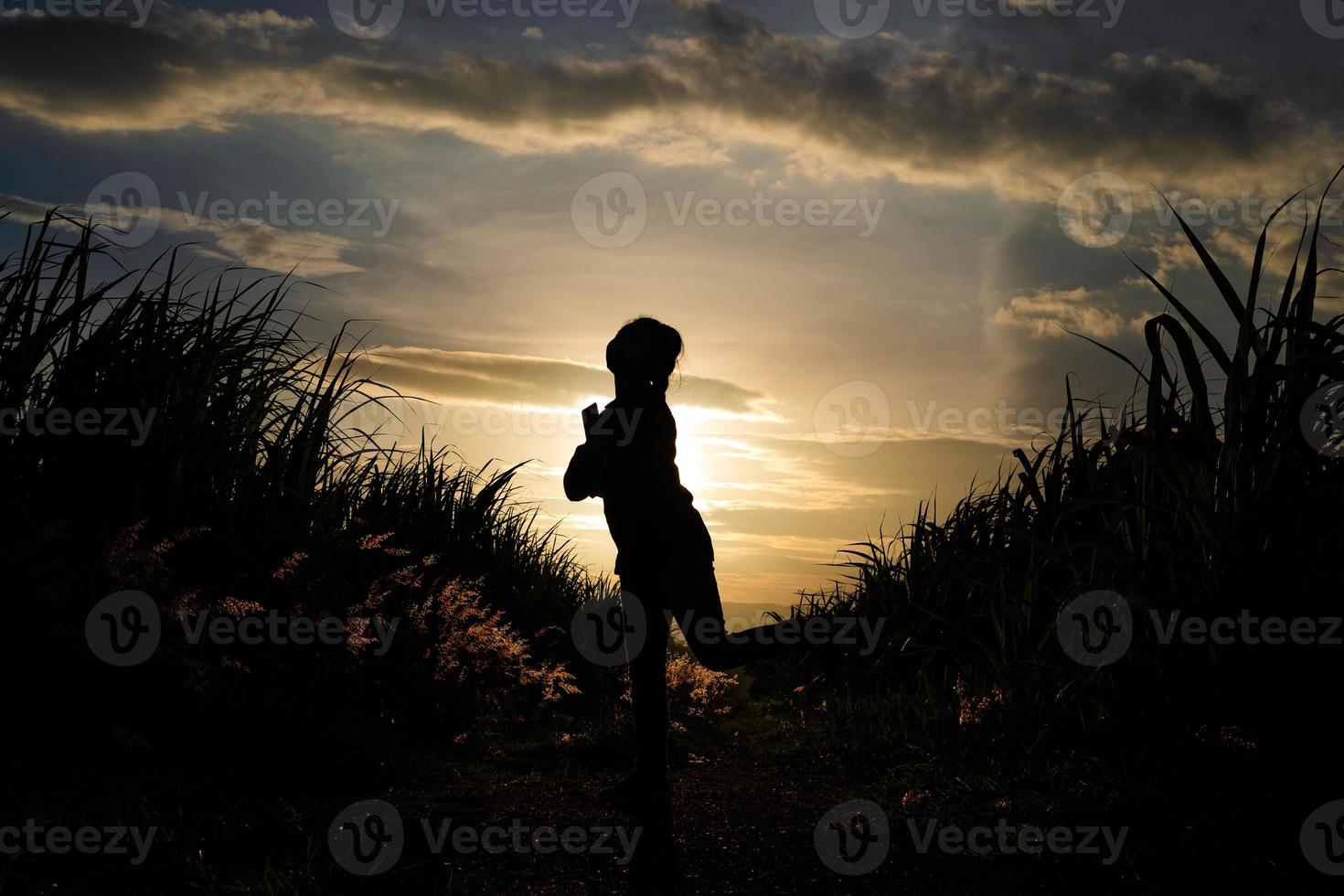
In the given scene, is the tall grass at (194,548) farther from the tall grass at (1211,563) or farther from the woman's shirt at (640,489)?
the tall grass at (1211,563)

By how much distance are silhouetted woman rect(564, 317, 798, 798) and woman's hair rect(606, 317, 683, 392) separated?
153 mm

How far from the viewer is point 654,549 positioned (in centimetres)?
421

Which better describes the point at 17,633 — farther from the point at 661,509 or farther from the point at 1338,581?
the point at 1338,581

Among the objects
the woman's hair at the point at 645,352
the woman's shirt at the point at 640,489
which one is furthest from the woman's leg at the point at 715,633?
the woman's hair at the point at 645,352

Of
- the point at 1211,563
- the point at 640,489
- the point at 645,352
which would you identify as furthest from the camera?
the point at 645,352

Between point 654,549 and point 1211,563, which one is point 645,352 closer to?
point 654,549

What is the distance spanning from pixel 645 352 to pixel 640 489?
0.70m

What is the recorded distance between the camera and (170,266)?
490 cm

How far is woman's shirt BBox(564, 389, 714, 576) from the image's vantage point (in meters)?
4.21

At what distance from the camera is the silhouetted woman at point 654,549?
4133 millimetres

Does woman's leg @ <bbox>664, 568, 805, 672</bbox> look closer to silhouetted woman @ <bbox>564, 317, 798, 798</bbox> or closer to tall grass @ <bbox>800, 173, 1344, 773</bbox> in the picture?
silhouetted woman @ <bbox>564, 317, 798, 798</bbox>

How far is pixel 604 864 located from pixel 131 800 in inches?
62.7

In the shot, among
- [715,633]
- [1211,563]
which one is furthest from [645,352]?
[1211,563]

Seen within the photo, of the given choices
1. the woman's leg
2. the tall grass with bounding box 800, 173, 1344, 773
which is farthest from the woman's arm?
the tall grass with bounding box 800, 173, 1344, 773
